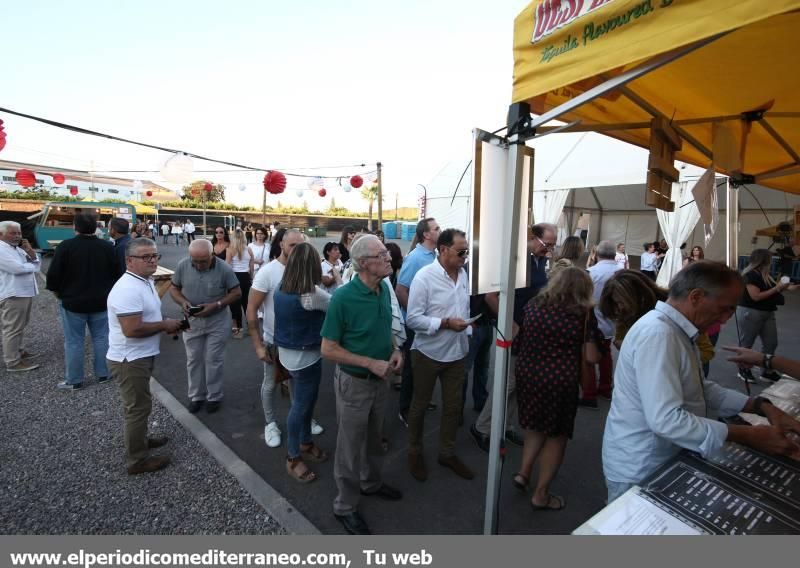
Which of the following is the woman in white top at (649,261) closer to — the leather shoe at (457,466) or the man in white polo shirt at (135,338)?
the leather shoe at (457,466)

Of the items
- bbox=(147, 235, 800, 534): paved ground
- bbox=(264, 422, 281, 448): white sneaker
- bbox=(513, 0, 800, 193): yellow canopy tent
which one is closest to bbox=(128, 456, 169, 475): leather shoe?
bbox=(147, 235, 800, 534): paved ground

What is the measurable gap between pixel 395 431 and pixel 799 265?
790 centimetres

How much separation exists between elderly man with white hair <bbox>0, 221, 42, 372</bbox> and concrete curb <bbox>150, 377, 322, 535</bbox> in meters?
2.47

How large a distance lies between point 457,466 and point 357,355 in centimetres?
139

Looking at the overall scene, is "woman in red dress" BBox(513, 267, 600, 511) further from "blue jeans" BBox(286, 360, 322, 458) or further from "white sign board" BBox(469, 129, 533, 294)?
"blue jeans" BBox(286, 360, 322, 458)

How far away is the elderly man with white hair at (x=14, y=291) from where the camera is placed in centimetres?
445

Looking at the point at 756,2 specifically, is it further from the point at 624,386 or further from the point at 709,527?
the point at 709,527

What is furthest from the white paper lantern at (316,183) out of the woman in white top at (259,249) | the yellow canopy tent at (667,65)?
the yellow canopy tent at (667,65)

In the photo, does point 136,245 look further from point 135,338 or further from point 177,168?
point 177,168

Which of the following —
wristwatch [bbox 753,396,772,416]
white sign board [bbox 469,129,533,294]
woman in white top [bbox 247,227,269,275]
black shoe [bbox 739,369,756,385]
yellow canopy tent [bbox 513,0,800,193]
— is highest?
yellow canopy tent [bbox 513,0,800,193]

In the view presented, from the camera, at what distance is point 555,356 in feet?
7.81

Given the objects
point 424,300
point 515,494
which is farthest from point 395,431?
point 424,300

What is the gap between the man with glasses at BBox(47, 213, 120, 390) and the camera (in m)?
3.94

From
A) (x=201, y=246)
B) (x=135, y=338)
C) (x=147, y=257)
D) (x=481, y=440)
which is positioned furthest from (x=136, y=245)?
(x=481, y=440)
